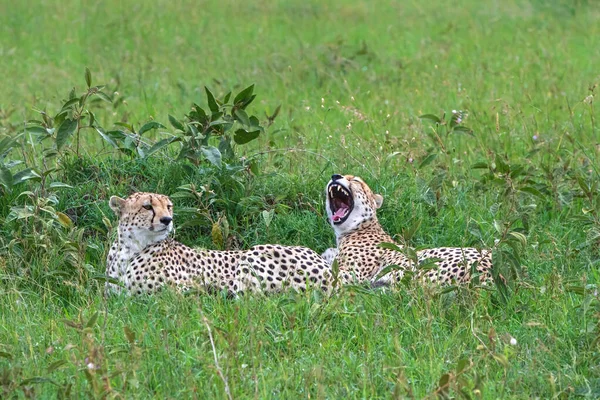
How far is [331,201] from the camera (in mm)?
6629

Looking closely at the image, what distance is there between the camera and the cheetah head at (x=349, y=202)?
6512 mm

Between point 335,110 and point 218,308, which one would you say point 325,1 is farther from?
point 218,308

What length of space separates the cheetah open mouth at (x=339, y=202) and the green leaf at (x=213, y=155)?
74 cm

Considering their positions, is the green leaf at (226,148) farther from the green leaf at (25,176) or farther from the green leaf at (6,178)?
the green leaf at (6,178)

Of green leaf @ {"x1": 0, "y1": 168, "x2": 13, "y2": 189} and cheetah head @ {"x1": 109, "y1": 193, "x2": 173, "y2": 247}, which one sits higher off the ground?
green leaf @ {"x1": 0, "y1": 168, "x2": 13, "y2": 189}

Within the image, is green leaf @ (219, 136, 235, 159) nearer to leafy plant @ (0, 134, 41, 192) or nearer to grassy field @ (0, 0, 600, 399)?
grassy field @ (0, 0, 600, 399)

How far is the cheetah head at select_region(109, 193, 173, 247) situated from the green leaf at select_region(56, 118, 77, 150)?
0.68 metres

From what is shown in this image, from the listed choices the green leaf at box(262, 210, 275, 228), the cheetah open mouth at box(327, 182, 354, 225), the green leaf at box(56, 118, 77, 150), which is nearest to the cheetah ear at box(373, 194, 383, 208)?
the cheetah open mouth at box(327, 182, 354, 225)

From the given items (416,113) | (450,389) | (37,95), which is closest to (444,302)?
(450,389)

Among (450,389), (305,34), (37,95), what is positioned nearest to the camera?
(450,389)

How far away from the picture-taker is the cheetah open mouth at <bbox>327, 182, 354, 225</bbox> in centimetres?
654

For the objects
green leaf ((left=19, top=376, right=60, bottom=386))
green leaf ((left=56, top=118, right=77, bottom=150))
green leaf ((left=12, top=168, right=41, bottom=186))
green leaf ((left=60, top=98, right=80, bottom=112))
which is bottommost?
green leaf ((left=19, top=376, right=60, bottom=386))

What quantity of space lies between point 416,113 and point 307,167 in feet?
7.51

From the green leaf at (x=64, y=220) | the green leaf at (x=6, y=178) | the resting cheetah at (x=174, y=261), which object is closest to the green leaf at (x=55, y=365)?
the resting cheetah at (x=174, y=261)
